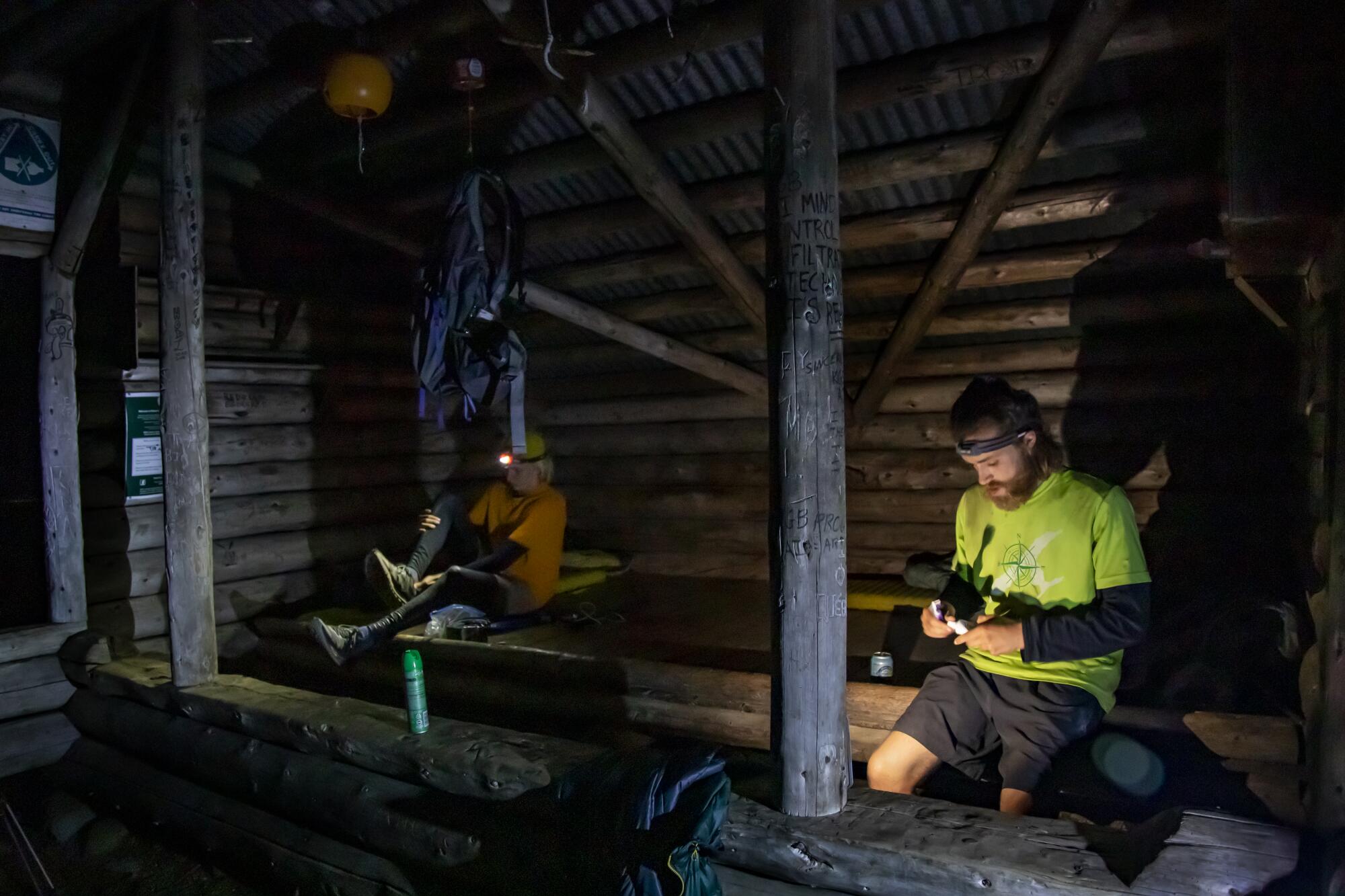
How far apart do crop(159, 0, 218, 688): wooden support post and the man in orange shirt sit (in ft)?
3.52

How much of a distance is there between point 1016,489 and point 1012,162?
1912 mm

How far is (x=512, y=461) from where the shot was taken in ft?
22.2

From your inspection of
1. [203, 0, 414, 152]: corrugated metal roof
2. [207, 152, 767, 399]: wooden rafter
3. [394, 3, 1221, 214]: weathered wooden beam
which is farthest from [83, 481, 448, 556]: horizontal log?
[394, 3, 1221, 214]: weathered wooden beam

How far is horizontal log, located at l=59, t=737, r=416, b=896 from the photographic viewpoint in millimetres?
4180

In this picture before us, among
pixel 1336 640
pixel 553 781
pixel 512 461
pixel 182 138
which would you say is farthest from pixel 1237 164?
pixel 182 138

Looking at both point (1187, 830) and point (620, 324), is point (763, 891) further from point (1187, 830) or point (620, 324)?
point (620, 324)

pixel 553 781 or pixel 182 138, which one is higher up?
pixel 182 138

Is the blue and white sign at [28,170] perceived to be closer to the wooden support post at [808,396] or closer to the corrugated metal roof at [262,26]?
the corrugated metal roof at [262,26]

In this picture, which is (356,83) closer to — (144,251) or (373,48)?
(373,48)

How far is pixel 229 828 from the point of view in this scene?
15.7ft

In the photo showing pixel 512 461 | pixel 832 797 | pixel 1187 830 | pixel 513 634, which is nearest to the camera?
pixel 1187 830

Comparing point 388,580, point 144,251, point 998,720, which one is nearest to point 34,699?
point 388,580

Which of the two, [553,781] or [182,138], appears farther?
[182,138]

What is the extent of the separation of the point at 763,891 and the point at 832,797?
0.48 m
